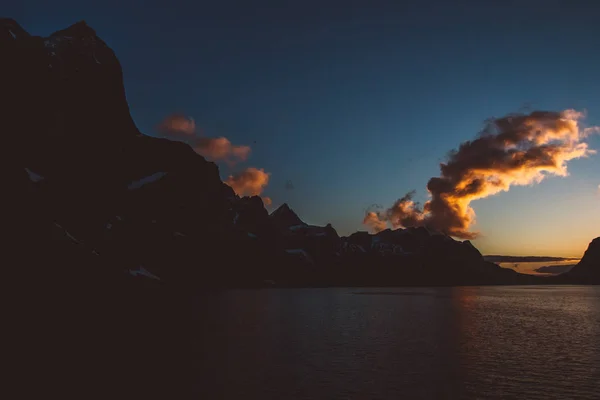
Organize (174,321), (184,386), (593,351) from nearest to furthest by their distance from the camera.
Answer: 1. (184,386)
2. (593,351)
3. (174,321)

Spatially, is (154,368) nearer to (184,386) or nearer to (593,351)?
(184,386)

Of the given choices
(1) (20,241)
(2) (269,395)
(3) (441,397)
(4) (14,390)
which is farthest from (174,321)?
(1) (20,241)

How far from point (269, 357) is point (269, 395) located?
14.3 metres

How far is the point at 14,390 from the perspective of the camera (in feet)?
102

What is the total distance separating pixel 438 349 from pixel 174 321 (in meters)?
48.9

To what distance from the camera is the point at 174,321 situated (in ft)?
257

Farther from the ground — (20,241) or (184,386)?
(20,241)

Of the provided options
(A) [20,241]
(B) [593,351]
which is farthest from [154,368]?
(A) [20,241]

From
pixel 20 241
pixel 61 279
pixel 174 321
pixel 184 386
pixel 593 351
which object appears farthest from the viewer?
pixel 61 279

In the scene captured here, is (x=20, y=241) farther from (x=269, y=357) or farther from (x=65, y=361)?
(x=269, y=357)

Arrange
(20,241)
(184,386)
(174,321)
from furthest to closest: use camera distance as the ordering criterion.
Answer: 1. (20,241)
2. (174,321)
3. (184,386)

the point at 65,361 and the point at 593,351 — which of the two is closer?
the point at 65,361

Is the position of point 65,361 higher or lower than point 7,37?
lower

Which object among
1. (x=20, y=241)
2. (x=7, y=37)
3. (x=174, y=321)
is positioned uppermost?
(x=7, y=37)
